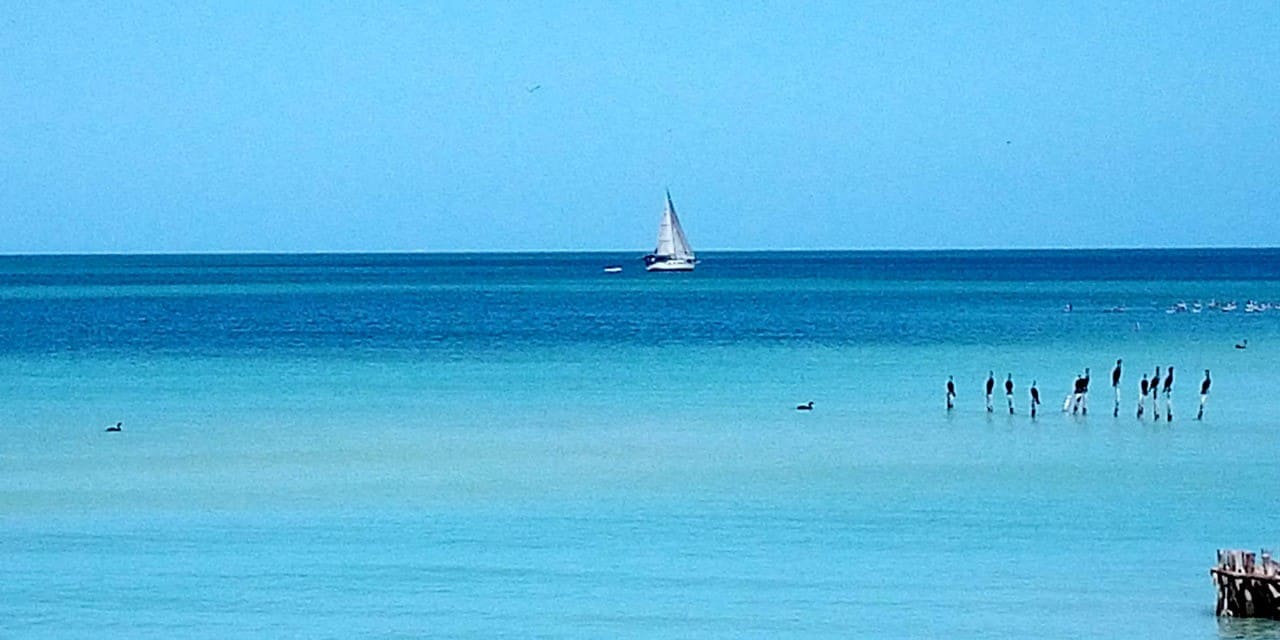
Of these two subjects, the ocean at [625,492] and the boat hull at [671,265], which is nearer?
the ocean at [625,492]

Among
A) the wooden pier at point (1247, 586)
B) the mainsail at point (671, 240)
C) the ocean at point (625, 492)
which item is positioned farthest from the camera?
the mainsail at point (671, 240)

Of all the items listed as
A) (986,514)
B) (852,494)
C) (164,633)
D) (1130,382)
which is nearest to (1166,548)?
(986,514)

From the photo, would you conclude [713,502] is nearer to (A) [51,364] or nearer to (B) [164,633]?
(B) [164,633]

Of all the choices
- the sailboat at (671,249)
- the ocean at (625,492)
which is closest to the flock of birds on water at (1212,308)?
the ocean at (625,492)

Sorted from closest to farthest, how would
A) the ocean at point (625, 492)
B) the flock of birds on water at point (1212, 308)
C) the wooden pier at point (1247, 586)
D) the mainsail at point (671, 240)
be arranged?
the wooden pier at point (1247, 586) < the ocean at point (625, 492) < the flock of birds on water at point (1212, 308) < the mainsail at point (671, 240)

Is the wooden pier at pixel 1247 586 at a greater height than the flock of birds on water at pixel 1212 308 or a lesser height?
greater

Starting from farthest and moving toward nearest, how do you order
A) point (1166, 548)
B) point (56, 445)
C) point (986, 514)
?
1. point (56, 445)
2. point (986, 514)
3. point (1166, 548)

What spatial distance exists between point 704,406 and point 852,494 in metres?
16.0

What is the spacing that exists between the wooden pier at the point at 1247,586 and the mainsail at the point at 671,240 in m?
133

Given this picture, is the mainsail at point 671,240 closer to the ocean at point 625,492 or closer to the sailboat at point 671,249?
the sailboat at point 671,249

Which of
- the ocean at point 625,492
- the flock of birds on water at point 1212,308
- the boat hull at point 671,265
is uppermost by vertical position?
the ocean at point 625,492

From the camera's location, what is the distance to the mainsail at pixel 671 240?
159375 mm

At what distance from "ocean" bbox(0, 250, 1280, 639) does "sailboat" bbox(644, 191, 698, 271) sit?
286ft

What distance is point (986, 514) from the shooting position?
1227 inches
